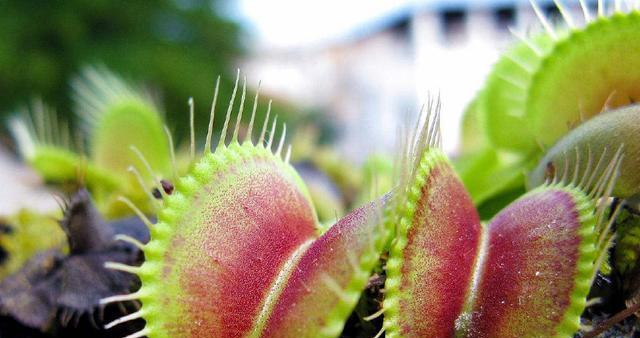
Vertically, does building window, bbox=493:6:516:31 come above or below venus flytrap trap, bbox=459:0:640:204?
above

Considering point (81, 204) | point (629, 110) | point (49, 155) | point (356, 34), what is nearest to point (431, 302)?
point (629, 110)

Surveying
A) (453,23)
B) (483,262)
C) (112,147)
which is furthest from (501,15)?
(483,262)

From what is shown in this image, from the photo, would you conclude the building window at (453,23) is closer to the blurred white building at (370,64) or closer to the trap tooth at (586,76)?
the blurred white building at (370,64)

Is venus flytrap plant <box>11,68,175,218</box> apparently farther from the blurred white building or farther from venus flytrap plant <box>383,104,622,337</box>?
the blurred white building

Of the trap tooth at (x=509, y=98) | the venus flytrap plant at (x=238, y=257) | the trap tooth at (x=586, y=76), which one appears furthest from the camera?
the trap tooth at (x=509, y=98)

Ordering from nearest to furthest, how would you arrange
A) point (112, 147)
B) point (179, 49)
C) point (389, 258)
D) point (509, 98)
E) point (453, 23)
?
point (389, 258), point (509, 98), point (112, 147), point (179, 49), point (453, 23)

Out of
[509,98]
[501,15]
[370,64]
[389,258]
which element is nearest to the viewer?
[389,258]

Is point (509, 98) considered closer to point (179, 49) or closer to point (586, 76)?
point (586, 76)

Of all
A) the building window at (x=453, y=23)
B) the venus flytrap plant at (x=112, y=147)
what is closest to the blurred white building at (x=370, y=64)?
the building window at (x=453, y=23)

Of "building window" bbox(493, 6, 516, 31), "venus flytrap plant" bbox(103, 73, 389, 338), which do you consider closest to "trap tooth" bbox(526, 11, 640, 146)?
"venus flytrap plant" bbox(103, 73, 389, 338)
